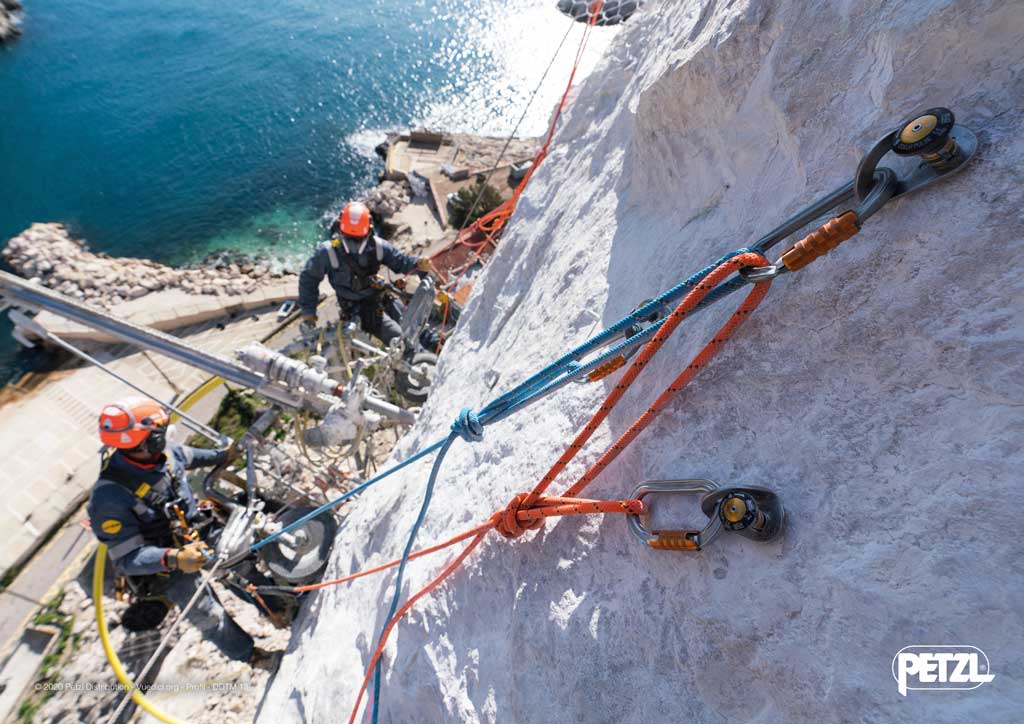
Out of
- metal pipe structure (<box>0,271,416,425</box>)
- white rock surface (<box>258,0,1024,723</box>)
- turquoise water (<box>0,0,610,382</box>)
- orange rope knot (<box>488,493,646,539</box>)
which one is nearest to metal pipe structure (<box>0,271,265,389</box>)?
metal pipe structure (<box>0,271,416,425</box>)

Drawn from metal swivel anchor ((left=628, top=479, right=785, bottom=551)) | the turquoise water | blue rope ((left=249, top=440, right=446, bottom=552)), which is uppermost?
the turquoise water

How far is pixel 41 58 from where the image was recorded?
116 feet

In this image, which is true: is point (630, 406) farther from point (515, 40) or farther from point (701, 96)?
point (515, 40)

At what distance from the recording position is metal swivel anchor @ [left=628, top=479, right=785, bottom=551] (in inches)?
77.9

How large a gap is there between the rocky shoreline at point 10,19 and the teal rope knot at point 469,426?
5100 centimetres

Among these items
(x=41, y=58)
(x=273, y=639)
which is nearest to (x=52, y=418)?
(x=273, y=639)

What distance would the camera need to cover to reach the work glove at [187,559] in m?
5.98

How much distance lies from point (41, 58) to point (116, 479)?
44072 millimetres

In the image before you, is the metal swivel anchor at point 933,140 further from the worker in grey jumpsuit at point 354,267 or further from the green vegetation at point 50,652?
the green vegetation at point 50,652

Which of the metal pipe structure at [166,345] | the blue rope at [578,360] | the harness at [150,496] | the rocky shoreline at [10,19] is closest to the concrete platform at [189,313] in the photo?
the harness at [150,496]

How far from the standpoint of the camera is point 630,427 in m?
2.60

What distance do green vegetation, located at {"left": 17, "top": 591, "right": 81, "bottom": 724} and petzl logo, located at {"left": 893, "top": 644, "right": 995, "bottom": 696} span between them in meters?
10.7

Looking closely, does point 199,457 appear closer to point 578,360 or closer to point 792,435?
point 578,360

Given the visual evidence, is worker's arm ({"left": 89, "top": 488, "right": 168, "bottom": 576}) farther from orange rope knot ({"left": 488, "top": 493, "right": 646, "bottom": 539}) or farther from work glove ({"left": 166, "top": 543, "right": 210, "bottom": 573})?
orange rope knot ({"left": 488, "top": 493, "right": 646, "bottom": 539})
